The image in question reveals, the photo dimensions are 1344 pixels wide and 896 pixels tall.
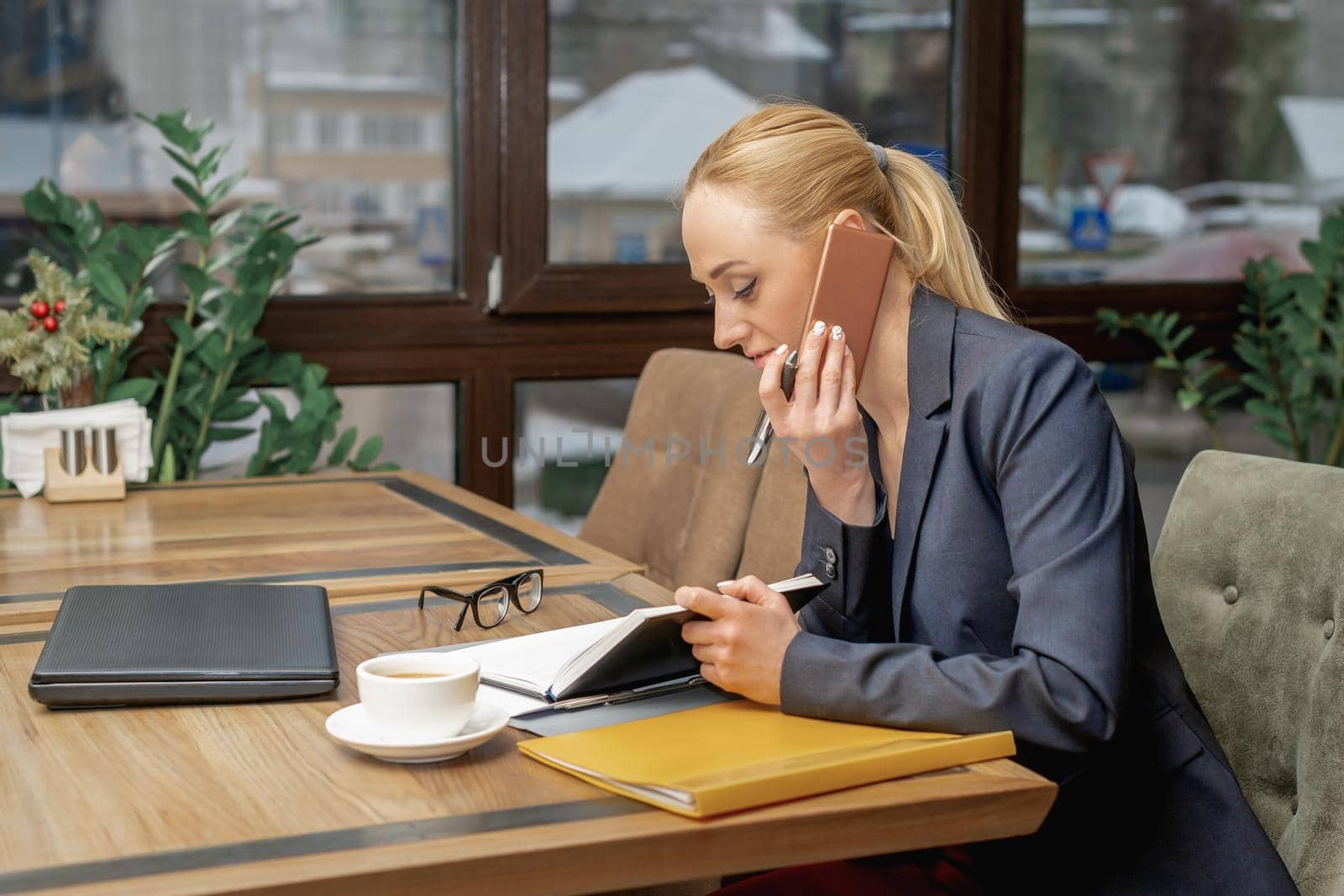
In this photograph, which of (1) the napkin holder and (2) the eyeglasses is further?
(1) the napkin holder

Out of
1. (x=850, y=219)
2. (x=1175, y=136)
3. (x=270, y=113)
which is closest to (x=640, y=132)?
(x=270, y=113)

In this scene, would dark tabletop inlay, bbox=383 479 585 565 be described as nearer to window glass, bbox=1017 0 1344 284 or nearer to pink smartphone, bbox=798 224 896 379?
pink smartphone, bbox=798 224 896 379

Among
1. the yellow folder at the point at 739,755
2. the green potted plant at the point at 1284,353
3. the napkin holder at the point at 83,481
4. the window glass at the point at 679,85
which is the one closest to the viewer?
the yellow folder at the point at 739,755

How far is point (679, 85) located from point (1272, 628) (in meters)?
2.19

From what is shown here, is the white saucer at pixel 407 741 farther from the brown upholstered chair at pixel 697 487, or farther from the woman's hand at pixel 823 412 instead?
the brown upholstered chair at pixel 697 487

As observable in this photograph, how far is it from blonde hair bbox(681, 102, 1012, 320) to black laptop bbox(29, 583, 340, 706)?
0.59 meters

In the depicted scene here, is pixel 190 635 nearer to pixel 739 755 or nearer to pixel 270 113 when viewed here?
pixel 739 755

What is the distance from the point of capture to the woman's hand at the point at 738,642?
1142 mm

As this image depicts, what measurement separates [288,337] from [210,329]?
0.26 metres

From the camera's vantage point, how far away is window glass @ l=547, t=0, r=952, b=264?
3.20 m

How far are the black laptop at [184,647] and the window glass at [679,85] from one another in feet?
6.28

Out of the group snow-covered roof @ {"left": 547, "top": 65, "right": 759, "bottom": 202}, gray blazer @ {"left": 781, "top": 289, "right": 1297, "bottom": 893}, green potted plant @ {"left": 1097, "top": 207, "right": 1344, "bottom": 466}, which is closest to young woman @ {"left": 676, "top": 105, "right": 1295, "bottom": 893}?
gray blazer @ {"left": 781, "top": 289, "right": 1297, "bottom": 893}

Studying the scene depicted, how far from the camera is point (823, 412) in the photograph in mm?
1388

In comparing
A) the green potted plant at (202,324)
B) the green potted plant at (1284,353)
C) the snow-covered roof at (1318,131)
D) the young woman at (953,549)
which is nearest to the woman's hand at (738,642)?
the young woman at (953,549)
